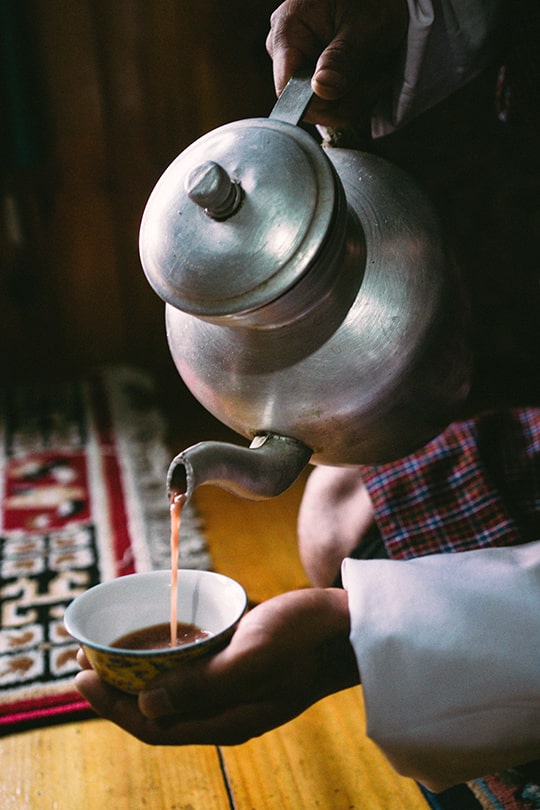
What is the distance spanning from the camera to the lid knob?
0.57m

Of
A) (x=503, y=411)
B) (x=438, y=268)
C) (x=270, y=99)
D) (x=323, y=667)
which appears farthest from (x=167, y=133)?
(x=323, y=667)

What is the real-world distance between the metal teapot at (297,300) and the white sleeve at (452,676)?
146mm

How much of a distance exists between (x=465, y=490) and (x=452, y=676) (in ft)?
1.05

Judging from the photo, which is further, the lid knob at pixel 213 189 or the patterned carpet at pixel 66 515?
the patterned carpet at pixel 66 515

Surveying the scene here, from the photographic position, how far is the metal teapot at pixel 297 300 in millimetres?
593

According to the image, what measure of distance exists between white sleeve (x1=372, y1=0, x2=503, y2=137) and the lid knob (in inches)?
15.5

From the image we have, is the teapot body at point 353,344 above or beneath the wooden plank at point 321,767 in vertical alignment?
above

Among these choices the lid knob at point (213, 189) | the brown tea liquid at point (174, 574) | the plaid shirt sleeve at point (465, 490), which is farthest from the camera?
the plaid shirt sleeve at point (465, 490)

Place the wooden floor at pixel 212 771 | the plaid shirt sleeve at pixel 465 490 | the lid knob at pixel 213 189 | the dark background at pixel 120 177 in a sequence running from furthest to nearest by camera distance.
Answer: the dark background at pixel 120 177, the plaid shirt sleeve at pixel 465 490, the wooden floor at pixel 212 771, the lid knob at pixel 213 189

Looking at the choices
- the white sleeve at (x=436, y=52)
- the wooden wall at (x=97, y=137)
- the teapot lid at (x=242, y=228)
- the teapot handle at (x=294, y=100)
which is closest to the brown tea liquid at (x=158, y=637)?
the teapot lid at (x=242, y=228)

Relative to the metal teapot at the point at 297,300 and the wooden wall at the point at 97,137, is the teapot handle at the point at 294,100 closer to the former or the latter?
the metal teapot at the point at 297,300

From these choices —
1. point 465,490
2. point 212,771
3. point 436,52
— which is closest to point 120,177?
point 436,52

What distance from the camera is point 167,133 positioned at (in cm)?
229

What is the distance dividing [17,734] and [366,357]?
1.98 ft
